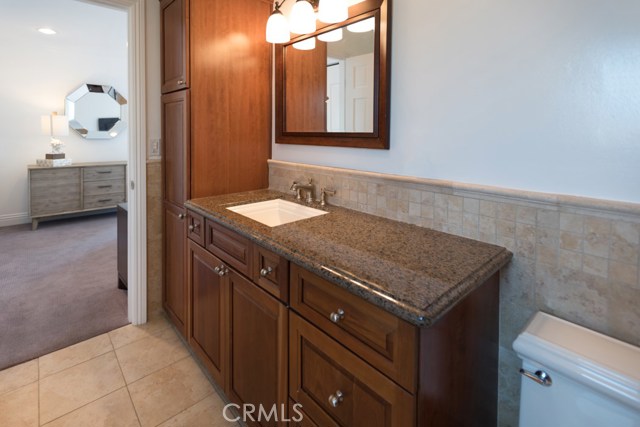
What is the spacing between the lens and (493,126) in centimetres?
120

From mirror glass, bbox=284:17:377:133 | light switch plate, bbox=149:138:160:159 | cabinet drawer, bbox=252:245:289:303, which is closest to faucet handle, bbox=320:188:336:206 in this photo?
mirror glass, bbox=284:17:377:133

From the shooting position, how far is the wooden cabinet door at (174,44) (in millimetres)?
1831

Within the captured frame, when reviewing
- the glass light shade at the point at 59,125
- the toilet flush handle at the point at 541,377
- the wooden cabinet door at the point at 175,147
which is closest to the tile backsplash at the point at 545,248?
the toilet flush handle at the point at 541,377

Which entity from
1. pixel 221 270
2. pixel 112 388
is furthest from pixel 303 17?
pixel 112 388

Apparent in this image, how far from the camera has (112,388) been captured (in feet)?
5.80

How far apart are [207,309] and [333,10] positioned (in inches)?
58.2

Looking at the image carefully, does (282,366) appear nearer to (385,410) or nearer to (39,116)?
(385,410)

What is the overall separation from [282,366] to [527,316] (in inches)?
32.6

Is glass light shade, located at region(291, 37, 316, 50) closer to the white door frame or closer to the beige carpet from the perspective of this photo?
the white door frame

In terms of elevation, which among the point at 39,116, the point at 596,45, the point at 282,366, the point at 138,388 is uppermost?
the point at 39,116

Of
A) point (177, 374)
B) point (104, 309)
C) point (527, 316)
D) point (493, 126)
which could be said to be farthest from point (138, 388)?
point (493, 126)

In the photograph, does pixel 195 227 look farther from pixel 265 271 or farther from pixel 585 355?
pixel 585 355

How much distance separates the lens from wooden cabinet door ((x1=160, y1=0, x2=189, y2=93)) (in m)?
1.83

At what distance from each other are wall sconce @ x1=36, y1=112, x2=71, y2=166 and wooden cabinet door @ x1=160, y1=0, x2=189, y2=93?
11.3 ft
